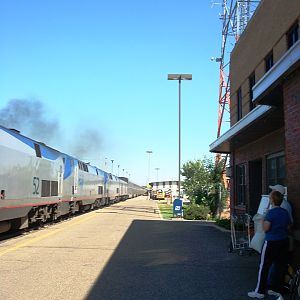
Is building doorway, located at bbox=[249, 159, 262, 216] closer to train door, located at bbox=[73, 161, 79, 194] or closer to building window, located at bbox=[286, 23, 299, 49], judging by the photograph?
building window, located at bbox=[286, 23, 299, 49]

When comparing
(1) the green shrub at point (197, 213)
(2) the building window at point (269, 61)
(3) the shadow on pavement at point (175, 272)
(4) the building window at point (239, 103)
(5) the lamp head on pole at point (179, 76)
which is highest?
(5) the lamp head on pole at point (179, 76)

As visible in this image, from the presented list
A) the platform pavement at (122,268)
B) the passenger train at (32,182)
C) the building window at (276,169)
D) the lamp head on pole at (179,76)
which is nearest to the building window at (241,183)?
the building window at (276,169)

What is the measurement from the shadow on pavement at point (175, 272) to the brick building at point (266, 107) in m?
1.72

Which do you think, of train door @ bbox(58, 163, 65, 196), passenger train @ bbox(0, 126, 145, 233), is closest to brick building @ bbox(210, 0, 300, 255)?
passenger train @ bbox(0, 126, 145, 233)

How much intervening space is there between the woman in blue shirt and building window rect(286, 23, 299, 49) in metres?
8.22

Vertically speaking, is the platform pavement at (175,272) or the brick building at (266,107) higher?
the brick building at (266,107)

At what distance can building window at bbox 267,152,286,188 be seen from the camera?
46.2 feet

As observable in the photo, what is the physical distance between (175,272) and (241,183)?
11.7m

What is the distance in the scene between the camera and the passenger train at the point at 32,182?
523 inches

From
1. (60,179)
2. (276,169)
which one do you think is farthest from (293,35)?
(60,179)

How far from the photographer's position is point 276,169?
14812 mm

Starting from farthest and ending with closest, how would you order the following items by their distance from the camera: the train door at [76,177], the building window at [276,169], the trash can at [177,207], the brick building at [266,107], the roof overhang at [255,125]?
the trash can at [177,207] → the train door at [76,177] → the building window at [276,169] → the roof overhang at [255,125] → the brick building at [266,107]

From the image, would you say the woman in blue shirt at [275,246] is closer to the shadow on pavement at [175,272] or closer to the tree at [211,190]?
the shadow on pavement at [175,272]

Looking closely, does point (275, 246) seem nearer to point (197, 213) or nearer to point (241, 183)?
point (241, 183)
